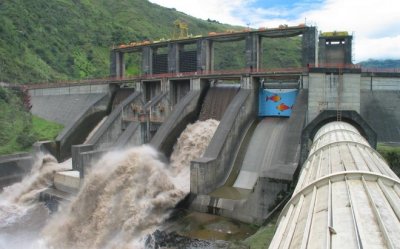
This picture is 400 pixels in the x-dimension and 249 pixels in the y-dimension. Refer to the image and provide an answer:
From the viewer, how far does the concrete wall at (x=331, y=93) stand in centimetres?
1794

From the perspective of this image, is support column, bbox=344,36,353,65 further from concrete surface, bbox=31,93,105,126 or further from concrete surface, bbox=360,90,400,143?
concrete surface, bbox=31,93,105,126

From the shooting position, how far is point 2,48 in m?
42.0

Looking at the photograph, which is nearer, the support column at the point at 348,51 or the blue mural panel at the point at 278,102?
the support column at the point at 348,51

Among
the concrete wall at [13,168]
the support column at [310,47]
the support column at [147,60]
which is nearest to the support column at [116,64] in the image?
the support column at [147,60]

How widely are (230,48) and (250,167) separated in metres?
52.6

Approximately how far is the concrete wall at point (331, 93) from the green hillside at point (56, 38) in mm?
32936

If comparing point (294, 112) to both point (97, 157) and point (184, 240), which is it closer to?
point (184, 240)

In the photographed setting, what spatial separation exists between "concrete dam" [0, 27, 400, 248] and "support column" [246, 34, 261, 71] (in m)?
0.06

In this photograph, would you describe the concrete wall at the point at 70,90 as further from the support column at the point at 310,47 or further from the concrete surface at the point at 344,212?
the concrete surface at the point at 344,212

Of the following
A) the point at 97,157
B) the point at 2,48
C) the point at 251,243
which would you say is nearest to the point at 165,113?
the point at 97,157

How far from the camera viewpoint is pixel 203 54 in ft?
83.6

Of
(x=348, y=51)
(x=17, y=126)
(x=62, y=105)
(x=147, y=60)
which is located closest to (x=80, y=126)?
(x=17, y=126)

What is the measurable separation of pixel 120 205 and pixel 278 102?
10.8 metres

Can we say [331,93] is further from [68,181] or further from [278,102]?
[68,181]
